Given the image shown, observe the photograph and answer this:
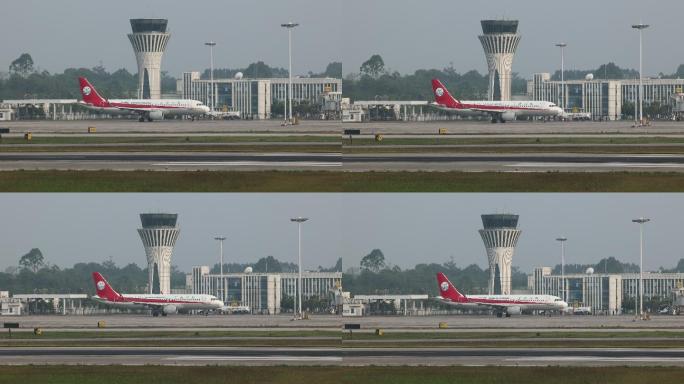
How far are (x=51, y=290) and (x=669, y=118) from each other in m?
81.4

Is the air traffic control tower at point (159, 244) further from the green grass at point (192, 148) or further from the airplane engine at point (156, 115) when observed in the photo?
the green grass at point (192, 148)

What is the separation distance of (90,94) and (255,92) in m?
20.1

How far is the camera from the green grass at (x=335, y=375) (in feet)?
235

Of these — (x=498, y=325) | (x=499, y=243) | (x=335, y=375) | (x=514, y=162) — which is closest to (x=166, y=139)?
(x=514, y=162)

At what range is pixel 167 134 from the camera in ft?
419

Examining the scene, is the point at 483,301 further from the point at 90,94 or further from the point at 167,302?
the point at 90,94

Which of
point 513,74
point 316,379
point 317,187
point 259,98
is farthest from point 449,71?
point 316,379

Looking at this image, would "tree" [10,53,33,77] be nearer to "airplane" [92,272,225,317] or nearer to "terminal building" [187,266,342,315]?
"airplane" [92,272,225,317]

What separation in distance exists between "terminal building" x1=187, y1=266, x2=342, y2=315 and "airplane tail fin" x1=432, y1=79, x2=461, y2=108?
1100 inches

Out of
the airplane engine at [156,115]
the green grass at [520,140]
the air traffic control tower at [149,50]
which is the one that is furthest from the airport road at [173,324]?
the air traffic control tower at [149,50]

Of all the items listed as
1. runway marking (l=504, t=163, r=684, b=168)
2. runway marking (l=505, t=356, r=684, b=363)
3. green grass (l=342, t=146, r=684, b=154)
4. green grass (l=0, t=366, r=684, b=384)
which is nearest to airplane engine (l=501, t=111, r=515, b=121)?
green grass (l=342, t=146, r=684, b=154)

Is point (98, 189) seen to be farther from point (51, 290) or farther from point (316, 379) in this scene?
point (51, 290)

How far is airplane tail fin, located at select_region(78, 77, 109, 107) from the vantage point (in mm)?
154500

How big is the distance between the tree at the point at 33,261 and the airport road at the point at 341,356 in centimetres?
7639
